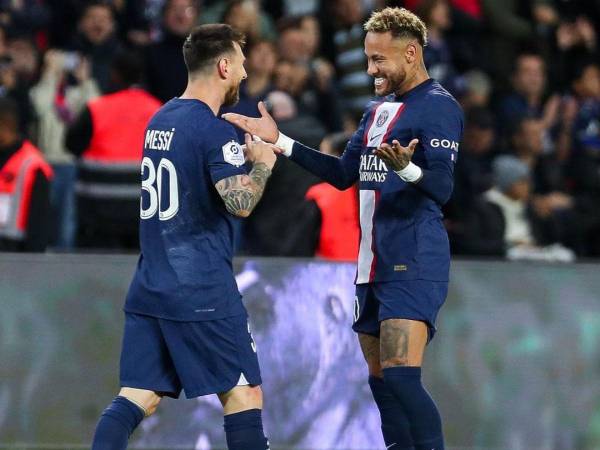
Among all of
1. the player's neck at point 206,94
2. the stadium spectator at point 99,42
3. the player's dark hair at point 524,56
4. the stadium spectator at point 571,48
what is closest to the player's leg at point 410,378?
the player's neck at point 206,94

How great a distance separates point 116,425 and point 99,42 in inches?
209

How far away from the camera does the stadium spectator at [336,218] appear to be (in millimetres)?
8320

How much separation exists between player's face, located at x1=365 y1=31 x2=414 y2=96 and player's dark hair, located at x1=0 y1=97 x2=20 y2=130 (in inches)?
131

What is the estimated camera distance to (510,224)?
10031 millimetres

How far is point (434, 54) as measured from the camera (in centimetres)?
1148

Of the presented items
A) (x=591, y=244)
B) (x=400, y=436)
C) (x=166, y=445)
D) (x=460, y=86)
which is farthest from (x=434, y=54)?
(x=400, y=436)

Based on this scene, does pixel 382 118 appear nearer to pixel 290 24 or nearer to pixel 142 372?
pixel 142 372

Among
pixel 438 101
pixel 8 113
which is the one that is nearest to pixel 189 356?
pixel 438 101

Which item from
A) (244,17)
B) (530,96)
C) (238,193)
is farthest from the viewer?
(530,96)

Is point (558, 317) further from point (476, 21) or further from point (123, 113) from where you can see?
point (476, 21)

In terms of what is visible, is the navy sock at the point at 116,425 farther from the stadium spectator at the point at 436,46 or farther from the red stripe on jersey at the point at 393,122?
the stadium spectator at the point at 436,46

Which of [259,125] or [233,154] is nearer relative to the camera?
[233,154]

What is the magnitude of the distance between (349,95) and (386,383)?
17.6 feet

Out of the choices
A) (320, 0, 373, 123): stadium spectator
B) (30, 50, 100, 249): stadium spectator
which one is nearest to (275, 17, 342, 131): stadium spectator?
(320, 0, 373, 123): stadium spectator
